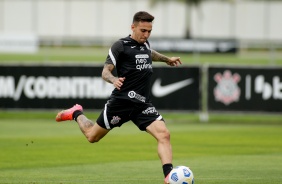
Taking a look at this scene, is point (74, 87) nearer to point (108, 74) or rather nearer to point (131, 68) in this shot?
point (131, 68)

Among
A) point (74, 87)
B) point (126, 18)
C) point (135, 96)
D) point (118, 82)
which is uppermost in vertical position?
point (118, 82)

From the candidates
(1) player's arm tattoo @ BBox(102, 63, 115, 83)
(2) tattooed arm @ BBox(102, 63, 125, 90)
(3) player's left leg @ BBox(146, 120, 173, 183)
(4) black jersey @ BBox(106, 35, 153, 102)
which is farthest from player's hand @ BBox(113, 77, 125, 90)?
(3) player's left leg @ BBox(146, 120, 173, 183)

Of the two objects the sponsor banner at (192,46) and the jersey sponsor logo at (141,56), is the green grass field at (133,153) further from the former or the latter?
the sponsor banner at (192,46)

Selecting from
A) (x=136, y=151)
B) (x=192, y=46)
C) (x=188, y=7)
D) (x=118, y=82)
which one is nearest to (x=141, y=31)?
(x=118, y=82)

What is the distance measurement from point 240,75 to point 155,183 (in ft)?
47.6

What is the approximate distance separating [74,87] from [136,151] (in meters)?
9.61

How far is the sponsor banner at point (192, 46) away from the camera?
47.7 m

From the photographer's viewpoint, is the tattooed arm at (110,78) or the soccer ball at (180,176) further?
the tattooed arm at (110,78)

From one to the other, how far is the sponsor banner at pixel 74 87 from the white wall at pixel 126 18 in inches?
1623

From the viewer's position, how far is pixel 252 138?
71.6 feet

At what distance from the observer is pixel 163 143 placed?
1209cm

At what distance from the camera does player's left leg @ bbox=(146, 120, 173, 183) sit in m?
11.9

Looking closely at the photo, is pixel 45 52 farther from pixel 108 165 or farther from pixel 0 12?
pixel 108 165

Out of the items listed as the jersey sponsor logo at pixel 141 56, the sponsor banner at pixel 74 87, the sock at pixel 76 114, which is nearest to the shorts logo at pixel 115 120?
the jersey sponsor logo at pixel 141 56
